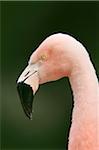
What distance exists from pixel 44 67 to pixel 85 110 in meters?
0.21

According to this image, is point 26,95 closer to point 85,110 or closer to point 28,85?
point 28,85

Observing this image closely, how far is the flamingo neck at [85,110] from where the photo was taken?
1952 mm

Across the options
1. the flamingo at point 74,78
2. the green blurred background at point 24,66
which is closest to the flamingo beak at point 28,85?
the flamingo at point 74,78

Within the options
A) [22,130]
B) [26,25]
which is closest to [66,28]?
[26,25]

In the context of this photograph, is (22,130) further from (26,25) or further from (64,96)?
(26,25)

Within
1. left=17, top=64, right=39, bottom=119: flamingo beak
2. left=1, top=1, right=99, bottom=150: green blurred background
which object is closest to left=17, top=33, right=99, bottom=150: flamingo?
left=17, top=64, right=39, bottom=119: flamingo beak

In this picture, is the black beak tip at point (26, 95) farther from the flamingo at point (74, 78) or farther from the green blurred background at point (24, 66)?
the green blurred background at point (24, 66)

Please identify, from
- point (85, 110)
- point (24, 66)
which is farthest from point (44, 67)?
point (24, 66)

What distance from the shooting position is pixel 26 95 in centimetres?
204

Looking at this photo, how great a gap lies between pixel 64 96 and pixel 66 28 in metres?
0.76

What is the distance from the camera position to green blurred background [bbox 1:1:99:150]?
20.4ft

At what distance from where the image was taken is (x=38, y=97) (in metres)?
6.35

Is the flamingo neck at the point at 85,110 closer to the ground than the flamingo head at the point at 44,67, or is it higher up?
closer to the ground

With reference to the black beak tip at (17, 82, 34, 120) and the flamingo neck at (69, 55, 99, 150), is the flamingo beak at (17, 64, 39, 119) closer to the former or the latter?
the black beak tip at (17, 82, 34, 120)
